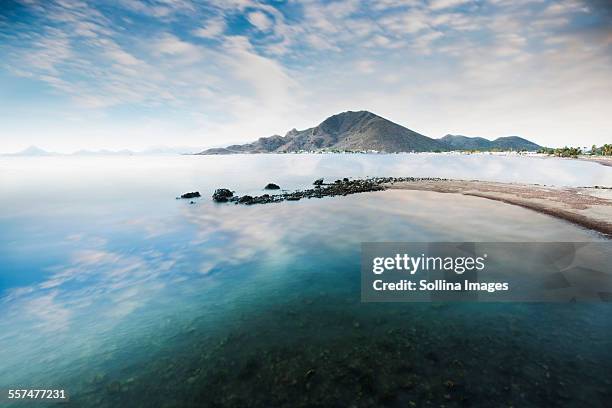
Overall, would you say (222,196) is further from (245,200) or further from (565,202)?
(565,202)

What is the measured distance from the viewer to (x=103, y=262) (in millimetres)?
25438

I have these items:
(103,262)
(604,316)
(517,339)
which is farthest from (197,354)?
(604,316)

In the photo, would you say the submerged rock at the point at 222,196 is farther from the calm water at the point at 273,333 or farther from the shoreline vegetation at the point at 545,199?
the calm water at the point at 273,333

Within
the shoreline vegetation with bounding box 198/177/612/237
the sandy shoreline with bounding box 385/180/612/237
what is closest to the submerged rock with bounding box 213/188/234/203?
the shoreline vegetation with bounding box 198/177/612/237

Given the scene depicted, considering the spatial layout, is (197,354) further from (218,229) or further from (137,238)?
(137,238)

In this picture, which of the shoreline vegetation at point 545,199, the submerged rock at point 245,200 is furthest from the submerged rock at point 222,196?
the submerged rock at point 245,200

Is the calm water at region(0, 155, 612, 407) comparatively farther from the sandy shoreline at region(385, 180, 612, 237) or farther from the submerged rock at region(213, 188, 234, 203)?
the submerged rock at region(213, 188, 234, 203)

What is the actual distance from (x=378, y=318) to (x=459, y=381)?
16.0 feet
